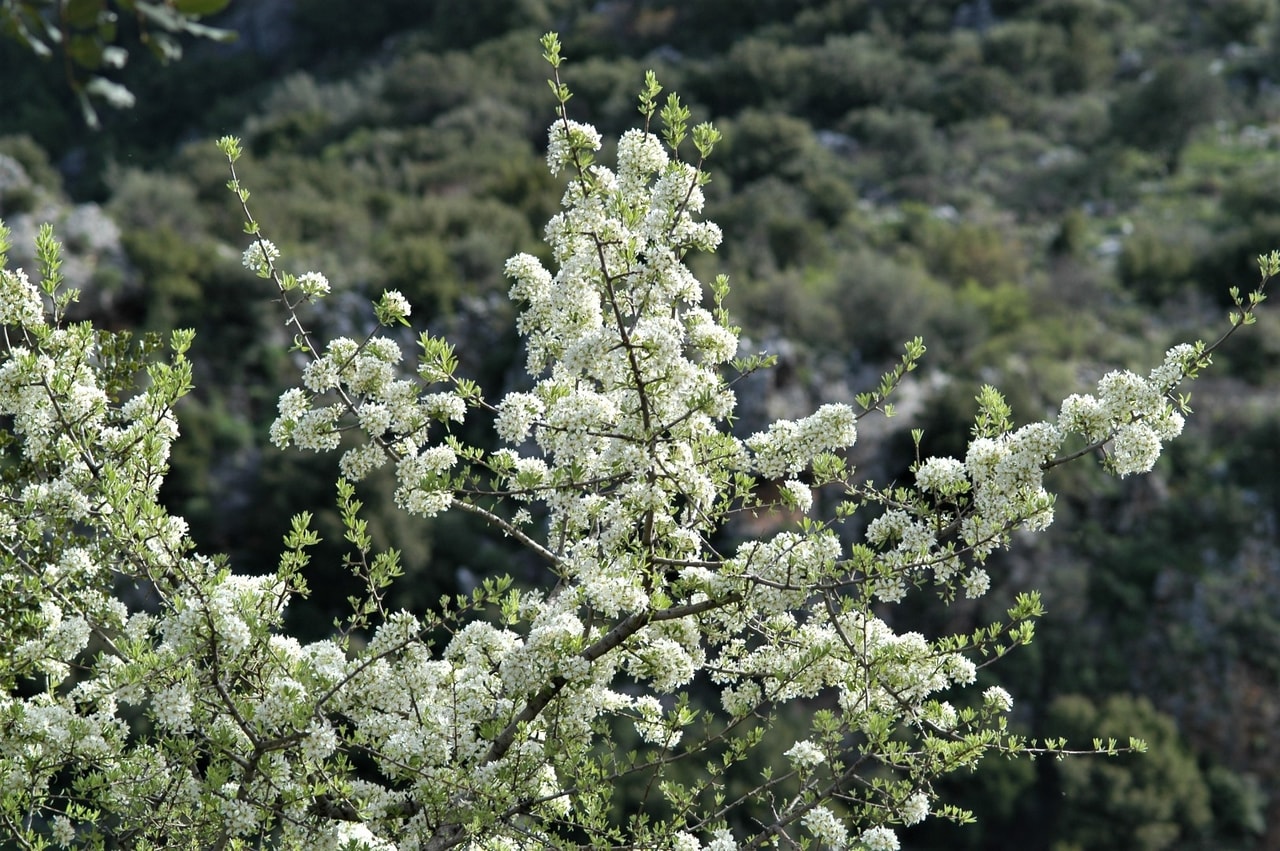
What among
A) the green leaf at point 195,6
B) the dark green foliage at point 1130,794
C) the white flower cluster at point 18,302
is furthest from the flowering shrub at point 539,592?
the dark green foliage at point 1130,794

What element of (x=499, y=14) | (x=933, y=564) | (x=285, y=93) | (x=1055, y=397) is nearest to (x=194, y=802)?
(x=933, y=564)

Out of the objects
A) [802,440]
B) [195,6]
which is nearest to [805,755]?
[802,440]

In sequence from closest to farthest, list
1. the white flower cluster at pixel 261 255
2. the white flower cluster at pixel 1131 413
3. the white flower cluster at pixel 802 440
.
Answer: the white flower cluster at pixel 1131 413
the white flower cluster at pixel 802 440
the white flower cluster at pixel 261 255

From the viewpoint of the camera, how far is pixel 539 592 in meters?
4.97

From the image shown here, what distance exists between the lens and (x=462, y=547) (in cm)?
2216

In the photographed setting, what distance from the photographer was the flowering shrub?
408 cm

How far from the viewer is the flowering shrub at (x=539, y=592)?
13.4 ft

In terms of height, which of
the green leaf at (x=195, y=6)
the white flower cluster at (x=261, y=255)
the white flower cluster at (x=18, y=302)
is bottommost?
the green leaf at (x=195, y=6)

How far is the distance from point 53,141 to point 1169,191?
3360cm

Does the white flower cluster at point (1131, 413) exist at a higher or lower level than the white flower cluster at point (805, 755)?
higher

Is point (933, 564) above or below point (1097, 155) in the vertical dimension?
below

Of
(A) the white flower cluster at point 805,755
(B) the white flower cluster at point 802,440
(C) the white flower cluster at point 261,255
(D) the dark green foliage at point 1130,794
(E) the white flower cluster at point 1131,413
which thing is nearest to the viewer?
(E) the white flower cluster at point 1131,413

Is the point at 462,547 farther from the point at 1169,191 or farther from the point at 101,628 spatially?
the point at 1169,191

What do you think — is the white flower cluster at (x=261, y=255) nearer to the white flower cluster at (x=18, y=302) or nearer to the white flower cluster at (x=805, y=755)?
the white flower cluster at (x=18, y=302)
